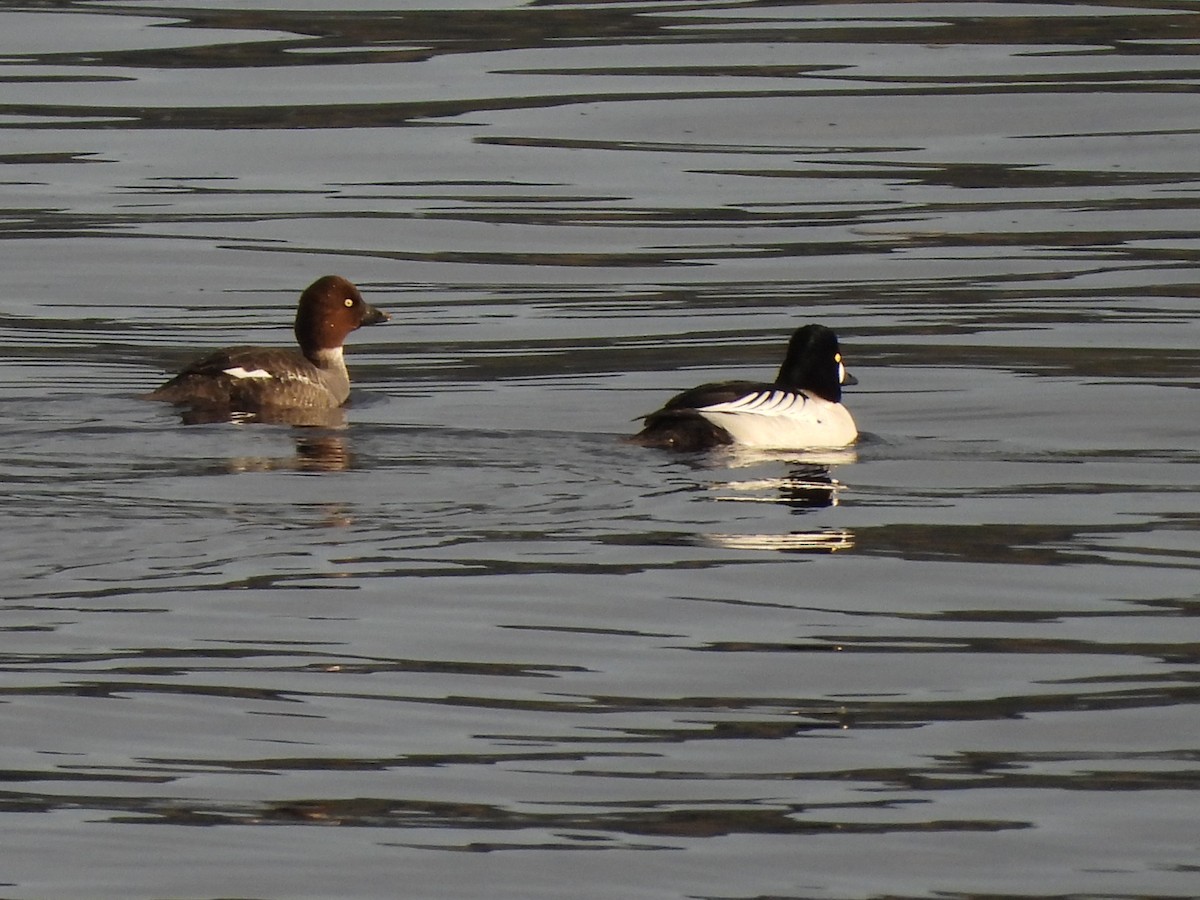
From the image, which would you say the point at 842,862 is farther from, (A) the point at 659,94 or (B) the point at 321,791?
(A) the point at 659,94

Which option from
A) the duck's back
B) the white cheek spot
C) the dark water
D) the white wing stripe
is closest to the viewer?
the dark water

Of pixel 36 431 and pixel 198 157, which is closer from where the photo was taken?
pixel 36 431

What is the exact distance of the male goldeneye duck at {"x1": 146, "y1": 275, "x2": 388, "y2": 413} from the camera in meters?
14.0

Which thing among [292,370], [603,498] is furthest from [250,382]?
[603,498]

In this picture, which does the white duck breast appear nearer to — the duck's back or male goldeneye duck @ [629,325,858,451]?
male goldeneye duck @ [629,325,858,451]

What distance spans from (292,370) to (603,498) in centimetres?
354

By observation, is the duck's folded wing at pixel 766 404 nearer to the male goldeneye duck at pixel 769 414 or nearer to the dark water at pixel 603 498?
the male goldeneye duck at pixel 769 414

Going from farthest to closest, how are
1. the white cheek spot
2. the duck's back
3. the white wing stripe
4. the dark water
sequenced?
the white cheek spot
the duck's back
the white wing stripe
the dark water

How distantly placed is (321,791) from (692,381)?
867 centimetres

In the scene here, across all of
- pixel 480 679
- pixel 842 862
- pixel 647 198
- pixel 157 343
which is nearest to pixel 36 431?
pixel 157 343

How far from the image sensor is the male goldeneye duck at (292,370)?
1404cm

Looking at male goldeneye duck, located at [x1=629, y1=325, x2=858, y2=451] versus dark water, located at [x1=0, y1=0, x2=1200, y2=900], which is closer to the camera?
dark water, located at [x1=0, y1=0, x2=1200, y2=900]

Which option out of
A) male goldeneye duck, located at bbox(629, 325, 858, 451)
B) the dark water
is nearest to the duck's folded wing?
male goldeneye duck, located at bbox(629, 325, 858, 451)

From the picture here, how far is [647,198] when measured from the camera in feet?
70.2
